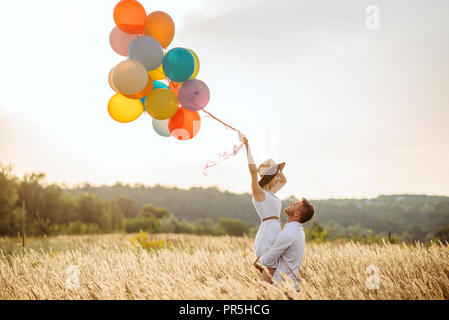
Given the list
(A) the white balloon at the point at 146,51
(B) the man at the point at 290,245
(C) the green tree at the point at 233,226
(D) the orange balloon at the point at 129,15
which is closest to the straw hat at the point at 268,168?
(B) the man at the point at 290,245

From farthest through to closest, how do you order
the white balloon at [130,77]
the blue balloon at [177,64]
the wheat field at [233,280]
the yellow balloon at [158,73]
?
the yellow balloon at [158,73]
the blue balloon at [177,64]
the white balloon at [130,77]
the wheat field at [233,280]

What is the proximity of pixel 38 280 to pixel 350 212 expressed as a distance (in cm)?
2766

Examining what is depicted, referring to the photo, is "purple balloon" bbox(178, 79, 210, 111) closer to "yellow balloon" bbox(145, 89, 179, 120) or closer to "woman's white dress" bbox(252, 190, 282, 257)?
"yellow balloon" bbox(145, 89, 179, 120)

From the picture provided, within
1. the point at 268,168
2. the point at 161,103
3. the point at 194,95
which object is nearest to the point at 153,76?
the point at 161,103

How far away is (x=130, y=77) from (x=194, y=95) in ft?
2.52

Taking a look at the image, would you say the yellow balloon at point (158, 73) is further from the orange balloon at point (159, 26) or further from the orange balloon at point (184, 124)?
the orange balloon at point (184, 124)

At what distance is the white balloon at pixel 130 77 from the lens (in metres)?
4.09

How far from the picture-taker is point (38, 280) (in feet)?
17.4

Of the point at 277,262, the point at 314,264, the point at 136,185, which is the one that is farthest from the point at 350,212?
the point at 136,185

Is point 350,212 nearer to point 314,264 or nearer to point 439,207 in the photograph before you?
point 439,207

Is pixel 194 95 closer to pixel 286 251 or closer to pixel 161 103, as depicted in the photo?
pixel 161 103

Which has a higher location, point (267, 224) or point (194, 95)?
point (194, 95)

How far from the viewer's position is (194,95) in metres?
4.34
